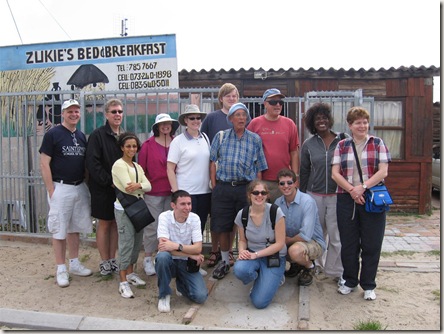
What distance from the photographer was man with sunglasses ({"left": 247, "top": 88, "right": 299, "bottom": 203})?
189 inches

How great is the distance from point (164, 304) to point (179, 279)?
0.29 m

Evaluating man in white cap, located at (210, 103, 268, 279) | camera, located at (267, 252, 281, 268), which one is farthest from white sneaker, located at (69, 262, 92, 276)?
camera, located at (267, 252, 281, 268)

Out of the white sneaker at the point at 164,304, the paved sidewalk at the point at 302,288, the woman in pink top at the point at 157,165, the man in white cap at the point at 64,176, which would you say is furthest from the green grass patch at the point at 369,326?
the man in white cap at the point at 64,176

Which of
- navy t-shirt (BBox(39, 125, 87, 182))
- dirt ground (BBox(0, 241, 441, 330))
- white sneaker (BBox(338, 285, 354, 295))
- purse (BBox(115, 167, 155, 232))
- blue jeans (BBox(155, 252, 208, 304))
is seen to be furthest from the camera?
navy t-shirt (BBox(39, 125, 87, 182))

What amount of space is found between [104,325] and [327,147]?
2.87 m

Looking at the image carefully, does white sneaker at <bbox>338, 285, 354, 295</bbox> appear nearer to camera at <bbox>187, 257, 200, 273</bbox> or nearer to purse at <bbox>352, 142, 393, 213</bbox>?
purse at <bbox>352, 142, 393, 213</bbox>

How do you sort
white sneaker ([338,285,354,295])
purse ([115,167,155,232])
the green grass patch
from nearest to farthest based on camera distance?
the green grass patch, purse ([115,167,155,232]), white sneaker ([338,285,354,295])

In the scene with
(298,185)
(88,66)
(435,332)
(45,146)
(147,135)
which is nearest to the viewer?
(435,332)

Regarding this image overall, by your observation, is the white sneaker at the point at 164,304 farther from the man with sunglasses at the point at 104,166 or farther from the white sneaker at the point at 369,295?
the white sneaker at the point at 369,295

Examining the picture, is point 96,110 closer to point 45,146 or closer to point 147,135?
point 147,135

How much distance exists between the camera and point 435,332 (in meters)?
3.77

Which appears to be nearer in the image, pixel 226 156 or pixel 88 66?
pixel 226 156

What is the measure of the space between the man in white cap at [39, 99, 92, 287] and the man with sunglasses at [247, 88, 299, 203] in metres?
2.03

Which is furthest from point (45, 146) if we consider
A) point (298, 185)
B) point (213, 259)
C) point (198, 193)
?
point (298, 185)
